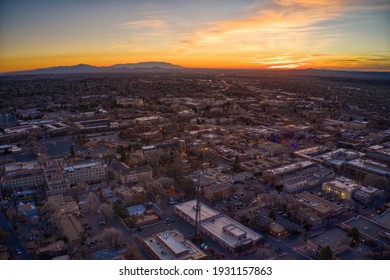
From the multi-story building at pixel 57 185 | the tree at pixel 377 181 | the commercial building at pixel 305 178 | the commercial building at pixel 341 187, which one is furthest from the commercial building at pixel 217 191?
the tree at pixel 377 181

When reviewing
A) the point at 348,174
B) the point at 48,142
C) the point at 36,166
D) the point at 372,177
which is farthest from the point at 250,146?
the point at 48,142

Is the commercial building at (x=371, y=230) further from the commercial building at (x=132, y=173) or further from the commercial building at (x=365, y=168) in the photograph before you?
the commercial building at (x=132, y=173)

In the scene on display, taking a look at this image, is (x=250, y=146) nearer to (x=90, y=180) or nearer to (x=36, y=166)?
(x=90, y=180)

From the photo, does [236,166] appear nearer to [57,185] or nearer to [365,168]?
[365,168]

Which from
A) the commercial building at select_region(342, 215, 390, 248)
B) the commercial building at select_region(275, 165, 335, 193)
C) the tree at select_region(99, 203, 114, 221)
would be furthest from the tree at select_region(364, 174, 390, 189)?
the tree at select_region(99, 203, 114, 221)

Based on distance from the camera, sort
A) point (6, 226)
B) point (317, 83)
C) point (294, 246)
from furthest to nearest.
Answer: point (317, 83), point (6, 226), point (294, 246)
